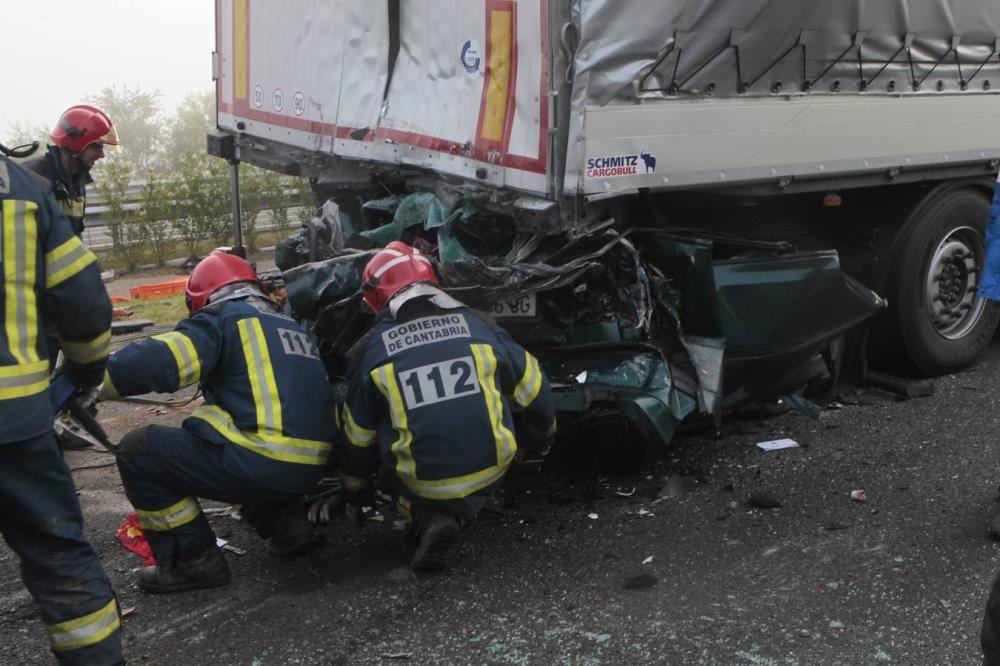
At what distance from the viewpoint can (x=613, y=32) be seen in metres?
3.94

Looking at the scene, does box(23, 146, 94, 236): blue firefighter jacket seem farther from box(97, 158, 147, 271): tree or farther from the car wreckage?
box(97, 158, 147, 271): tree

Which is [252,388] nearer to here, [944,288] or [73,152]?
[73,152]

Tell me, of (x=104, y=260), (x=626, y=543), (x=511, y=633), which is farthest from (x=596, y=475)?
(x=104, y=260)

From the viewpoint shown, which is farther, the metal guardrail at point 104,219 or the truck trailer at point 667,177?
the metal guardrail at point 104,219

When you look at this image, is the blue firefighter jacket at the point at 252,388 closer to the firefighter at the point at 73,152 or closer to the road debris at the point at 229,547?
the road debris at the point at 229,547

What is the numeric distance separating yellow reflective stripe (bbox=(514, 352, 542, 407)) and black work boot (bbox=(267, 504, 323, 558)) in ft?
2.96

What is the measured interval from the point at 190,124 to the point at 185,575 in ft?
110

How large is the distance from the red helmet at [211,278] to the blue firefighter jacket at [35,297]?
2.94 feet

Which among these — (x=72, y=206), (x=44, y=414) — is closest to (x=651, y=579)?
(x=44, y=414)

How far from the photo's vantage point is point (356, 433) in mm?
3715

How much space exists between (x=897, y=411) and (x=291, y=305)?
2944 millimetres

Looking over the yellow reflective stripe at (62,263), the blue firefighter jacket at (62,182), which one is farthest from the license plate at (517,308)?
the blue firefighter jacket at (62,182)

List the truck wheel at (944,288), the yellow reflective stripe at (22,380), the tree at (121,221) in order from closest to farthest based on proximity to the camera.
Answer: the yellow reflective stripe at (22,380), the truck wheel at (944,288), the tree at (121,221)

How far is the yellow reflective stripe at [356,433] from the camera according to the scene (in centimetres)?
371
